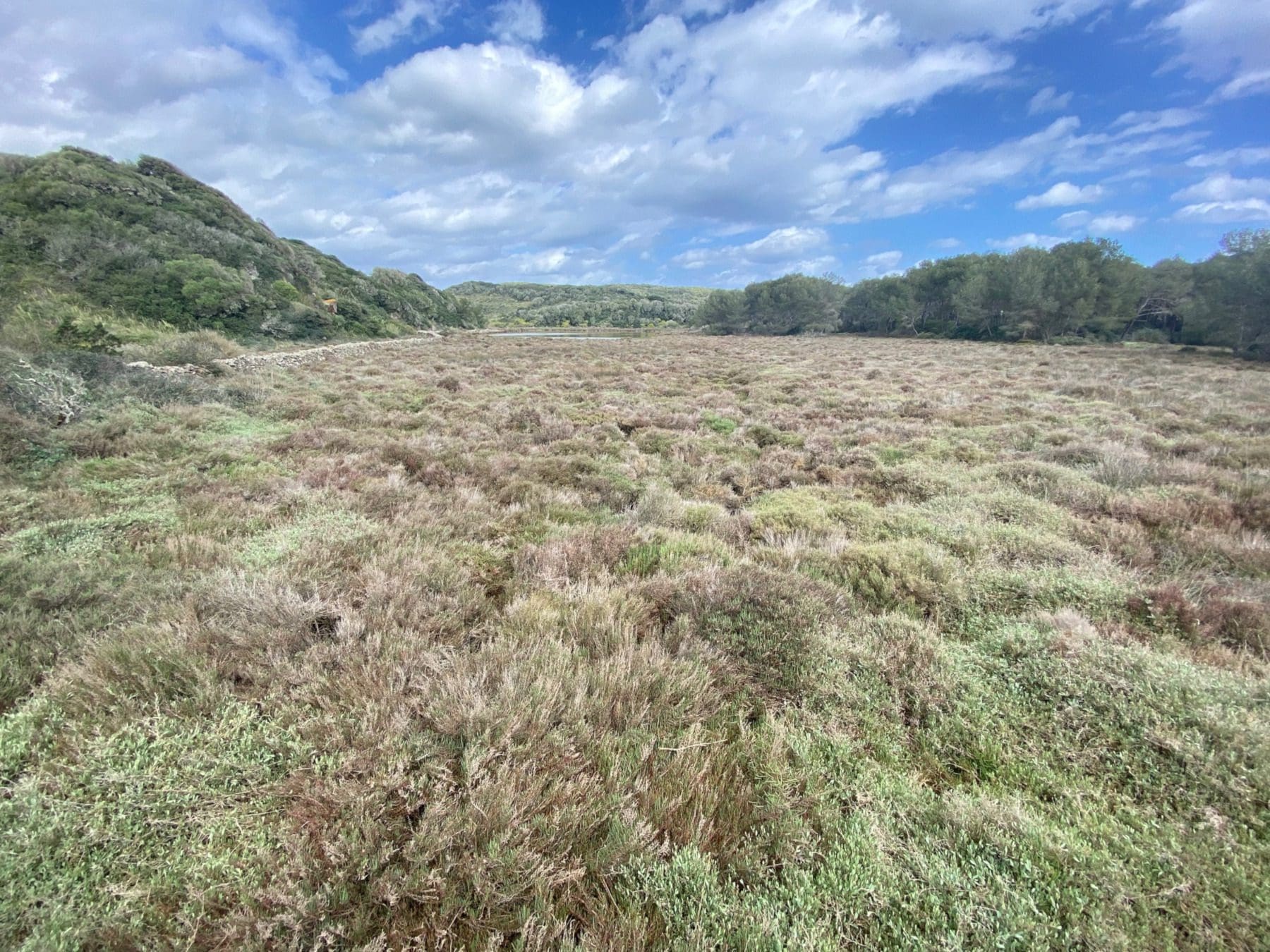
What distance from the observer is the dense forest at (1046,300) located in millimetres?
31891

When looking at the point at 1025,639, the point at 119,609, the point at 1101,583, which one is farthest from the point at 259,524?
the point at 1101,583

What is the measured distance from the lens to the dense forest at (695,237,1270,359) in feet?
105

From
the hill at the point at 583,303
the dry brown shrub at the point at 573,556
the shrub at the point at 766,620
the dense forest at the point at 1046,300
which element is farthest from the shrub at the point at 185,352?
the hill at the point at 583,303

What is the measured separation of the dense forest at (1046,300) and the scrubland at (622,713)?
42.2 metres

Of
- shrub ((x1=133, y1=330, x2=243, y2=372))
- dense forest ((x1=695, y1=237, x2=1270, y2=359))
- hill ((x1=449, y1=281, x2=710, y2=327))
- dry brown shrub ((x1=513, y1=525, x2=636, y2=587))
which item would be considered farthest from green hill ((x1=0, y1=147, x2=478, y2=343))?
dense forest ((x1=695, y1=237, x2=1270, y2=359))

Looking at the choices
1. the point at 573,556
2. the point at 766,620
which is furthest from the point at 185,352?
the point at 766,620

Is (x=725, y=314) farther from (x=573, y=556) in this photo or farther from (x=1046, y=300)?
(x=573, y=556)

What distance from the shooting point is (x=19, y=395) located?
746cm

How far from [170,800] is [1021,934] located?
3599mm

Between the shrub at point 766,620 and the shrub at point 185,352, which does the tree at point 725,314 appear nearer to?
the shrub at point 185,352

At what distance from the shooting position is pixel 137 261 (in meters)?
24.6

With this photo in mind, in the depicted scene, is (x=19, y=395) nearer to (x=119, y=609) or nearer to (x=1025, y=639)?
(x=119, y=609)

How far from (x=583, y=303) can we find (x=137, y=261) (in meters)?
95.7

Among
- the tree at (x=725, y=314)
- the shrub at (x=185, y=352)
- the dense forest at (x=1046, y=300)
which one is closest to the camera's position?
the shrub at (x=185, y=352)
